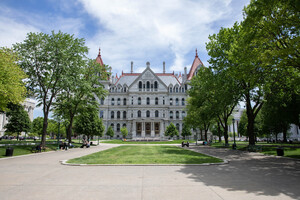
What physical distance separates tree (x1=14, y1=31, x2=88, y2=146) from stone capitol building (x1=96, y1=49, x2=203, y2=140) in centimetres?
4113

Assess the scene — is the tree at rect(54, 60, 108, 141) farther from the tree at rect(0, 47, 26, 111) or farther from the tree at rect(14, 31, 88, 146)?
the tree at rect(0, 47, 26, 111)

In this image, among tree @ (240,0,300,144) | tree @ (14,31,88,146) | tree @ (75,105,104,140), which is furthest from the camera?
tree @ (75,105,104,140)

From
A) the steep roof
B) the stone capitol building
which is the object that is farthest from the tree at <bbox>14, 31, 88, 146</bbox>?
the steep roof

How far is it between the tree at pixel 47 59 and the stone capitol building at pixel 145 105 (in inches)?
1619

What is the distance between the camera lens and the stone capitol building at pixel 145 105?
6725 cm

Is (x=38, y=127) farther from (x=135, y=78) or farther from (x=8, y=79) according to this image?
(x=8, y=79)

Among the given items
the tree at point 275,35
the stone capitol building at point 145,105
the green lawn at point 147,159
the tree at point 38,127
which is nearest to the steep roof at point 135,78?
the stone capitol building at point 145,105

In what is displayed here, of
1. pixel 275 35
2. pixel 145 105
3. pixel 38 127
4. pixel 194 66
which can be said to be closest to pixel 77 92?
pixel 275 35

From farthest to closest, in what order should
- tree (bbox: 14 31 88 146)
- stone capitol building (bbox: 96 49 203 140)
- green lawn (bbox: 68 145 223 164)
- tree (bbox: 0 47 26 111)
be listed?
1. stone capitol building (bbox: 96 49 203 140)
2. tree (bbox: 14 31 88 146)
3. tree (bbox: 0 47 26 111)
4. green lawn (bbox: 68 145 223 164)

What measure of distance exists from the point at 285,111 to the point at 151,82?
144 ft

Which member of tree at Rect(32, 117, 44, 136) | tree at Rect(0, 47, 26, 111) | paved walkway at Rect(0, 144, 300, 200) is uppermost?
tree at Rect(0, 47, 26, 111)

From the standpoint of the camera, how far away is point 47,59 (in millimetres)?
Result: 24203

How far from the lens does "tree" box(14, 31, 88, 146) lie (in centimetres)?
2388

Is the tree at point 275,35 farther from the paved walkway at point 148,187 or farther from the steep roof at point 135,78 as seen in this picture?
the steep roof at point 135,78
